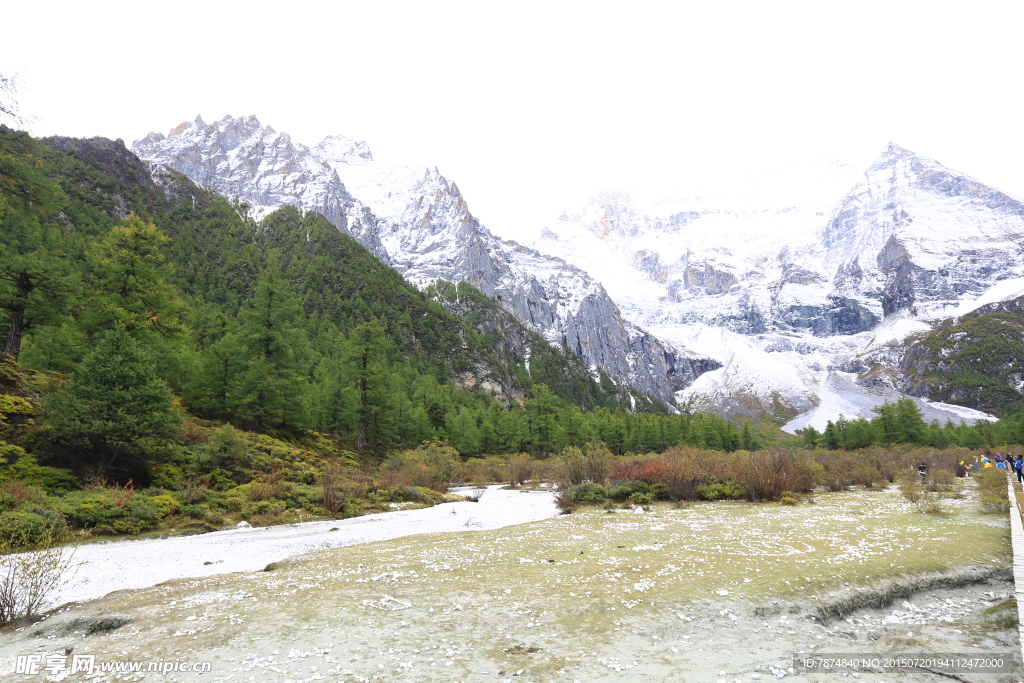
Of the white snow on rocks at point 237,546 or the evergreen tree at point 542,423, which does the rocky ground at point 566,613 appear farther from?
the evergreen tree at point 542,423

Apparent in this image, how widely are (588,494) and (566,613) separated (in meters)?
25.9

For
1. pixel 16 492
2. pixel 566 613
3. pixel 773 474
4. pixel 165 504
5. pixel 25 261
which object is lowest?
pixel 773 474

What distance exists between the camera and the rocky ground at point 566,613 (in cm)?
841

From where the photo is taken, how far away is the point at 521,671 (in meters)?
8.01

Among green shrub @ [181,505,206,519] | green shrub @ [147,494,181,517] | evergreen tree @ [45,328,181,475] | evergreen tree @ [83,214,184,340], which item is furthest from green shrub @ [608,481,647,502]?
evergreen tree @ [83,214,184,340]

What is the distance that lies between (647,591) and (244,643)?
365 inches

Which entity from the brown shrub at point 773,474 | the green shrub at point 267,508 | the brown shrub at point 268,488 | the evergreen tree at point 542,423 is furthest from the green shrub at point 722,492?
the evergreen tree at point 542,423

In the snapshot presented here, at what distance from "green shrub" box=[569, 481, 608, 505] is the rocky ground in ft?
54.6

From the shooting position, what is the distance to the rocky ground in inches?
331

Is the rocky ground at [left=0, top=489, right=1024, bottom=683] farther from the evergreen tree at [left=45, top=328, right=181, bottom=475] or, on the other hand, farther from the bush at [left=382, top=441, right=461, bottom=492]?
the bush at [left=382, top=441, right=461, bottom=492]

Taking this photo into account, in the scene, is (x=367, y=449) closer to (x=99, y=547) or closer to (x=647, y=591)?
(x=99, y=547)

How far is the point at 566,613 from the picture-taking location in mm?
11055

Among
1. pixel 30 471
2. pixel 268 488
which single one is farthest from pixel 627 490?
pixel 30 471

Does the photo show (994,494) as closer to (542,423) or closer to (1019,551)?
(1019,551)
